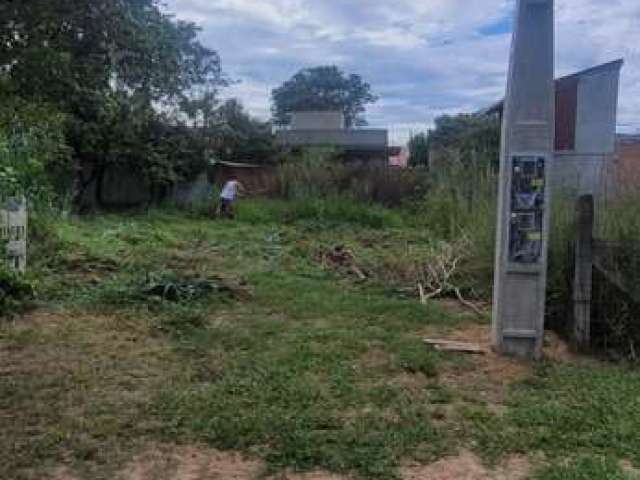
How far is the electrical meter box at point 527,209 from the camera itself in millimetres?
5922

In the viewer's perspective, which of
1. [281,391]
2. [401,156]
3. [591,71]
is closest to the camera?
[281,391]

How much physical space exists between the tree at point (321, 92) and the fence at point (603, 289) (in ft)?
181

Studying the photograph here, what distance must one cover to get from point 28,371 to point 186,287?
2.97m

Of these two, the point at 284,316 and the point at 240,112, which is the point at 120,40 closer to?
the point at 284,316

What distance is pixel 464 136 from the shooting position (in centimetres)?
2398

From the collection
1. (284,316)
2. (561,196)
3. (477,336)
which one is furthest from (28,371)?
(561,196)

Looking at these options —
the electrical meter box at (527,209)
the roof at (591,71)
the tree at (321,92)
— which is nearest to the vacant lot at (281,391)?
the electrical meter box at (527,209)

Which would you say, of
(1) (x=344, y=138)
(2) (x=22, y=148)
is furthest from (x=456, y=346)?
(1) (x=344, y=138)

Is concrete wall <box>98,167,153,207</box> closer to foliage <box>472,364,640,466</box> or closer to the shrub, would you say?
the shrub

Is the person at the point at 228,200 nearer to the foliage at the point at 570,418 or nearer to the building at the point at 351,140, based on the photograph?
the building at the point at 351,140

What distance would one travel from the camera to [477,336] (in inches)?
264

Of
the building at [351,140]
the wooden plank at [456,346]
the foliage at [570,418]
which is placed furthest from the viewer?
the building at [351,140]

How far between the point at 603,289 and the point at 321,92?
57793mm

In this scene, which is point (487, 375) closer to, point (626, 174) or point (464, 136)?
point (626, 174)
